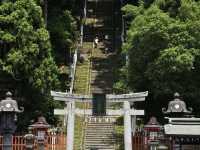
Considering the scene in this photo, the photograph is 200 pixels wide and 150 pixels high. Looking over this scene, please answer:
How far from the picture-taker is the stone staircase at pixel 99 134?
39.7 meters

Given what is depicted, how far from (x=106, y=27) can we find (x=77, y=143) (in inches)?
848

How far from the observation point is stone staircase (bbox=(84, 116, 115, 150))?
3969cm

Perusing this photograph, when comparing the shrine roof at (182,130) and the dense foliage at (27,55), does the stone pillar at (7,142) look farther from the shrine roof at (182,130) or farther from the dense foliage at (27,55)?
the dense foliage at (27,55)

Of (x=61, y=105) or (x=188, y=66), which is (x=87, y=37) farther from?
(x=188, y=66)

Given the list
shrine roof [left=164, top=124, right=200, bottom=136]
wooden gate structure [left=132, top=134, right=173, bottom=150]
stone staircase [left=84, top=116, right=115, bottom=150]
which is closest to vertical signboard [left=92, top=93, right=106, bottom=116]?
wooden gate structure [left=132, top=134, right=173, bottom=150]

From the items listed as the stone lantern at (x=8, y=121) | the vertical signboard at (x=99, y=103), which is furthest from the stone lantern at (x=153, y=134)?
the stone lantern at (x=8, y=121)

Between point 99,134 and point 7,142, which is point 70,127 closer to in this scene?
point 7,142

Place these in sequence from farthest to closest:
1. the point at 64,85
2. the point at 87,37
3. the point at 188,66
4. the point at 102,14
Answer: the point at 102,14, the point at 87,37, the point at 64,85, the point at 188,66

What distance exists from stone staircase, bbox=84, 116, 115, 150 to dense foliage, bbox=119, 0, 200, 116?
2537 mm

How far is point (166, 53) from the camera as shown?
39531 millimetres

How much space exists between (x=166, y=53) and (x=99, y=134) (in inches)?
223

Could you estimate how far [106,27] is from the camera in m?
60.6

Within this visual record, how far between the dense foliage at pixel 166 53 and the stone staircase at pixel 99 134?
254 cm

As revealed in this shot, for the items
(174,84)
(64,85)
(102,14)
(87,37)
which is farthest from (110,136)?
(102,14)
